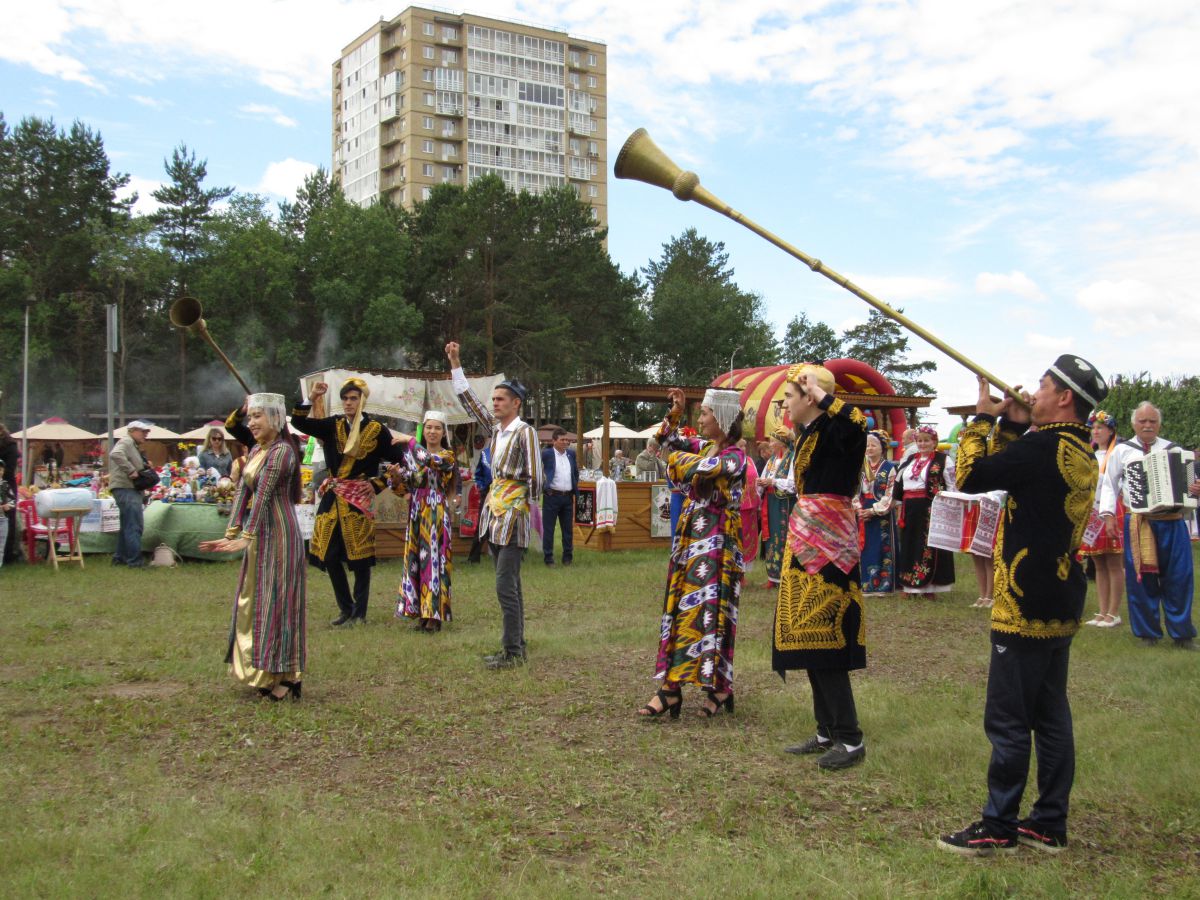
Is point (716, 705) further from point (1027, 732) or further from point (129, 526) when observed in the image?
point (129, 526)

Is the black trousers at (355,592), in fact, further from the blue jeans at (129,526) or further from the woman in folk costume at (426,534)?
the blue jeans at (129,526)

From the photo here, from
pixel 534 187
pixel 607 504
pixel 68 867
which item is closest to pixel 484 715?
pixel 68 867

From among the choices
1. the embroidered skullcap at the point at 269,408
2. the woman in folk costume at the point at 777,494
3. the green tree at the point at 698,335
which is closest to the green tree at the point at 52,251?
the green tree at the point at 698,335

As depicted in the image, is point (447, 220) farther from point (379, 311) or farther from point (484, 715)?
point (484, 715)

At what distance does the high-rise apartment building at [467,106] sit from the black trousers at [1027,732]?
268ft

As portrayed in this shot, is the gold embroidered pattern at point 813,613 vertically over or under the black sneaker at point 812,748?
over

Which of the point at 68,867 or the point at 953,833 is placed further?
the point at 953,833

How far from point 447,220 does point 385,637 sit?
40.9 m

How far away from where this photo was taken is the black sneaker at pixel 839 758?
Answer: 17.2 feet

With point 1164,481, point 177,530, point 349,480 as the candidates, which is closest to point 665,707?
point 349,480

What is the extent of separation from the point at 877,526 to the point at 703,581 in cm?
647

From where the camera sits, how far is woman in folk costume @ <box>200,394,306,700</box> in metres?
6.45

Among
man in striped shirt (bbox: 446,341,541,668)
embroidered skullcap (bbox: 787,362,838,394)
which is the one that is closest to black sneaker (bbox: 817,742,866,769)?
embroidered skullcap (bbox: 787,362,838,394)

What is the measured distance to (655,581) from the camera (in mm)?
12992
